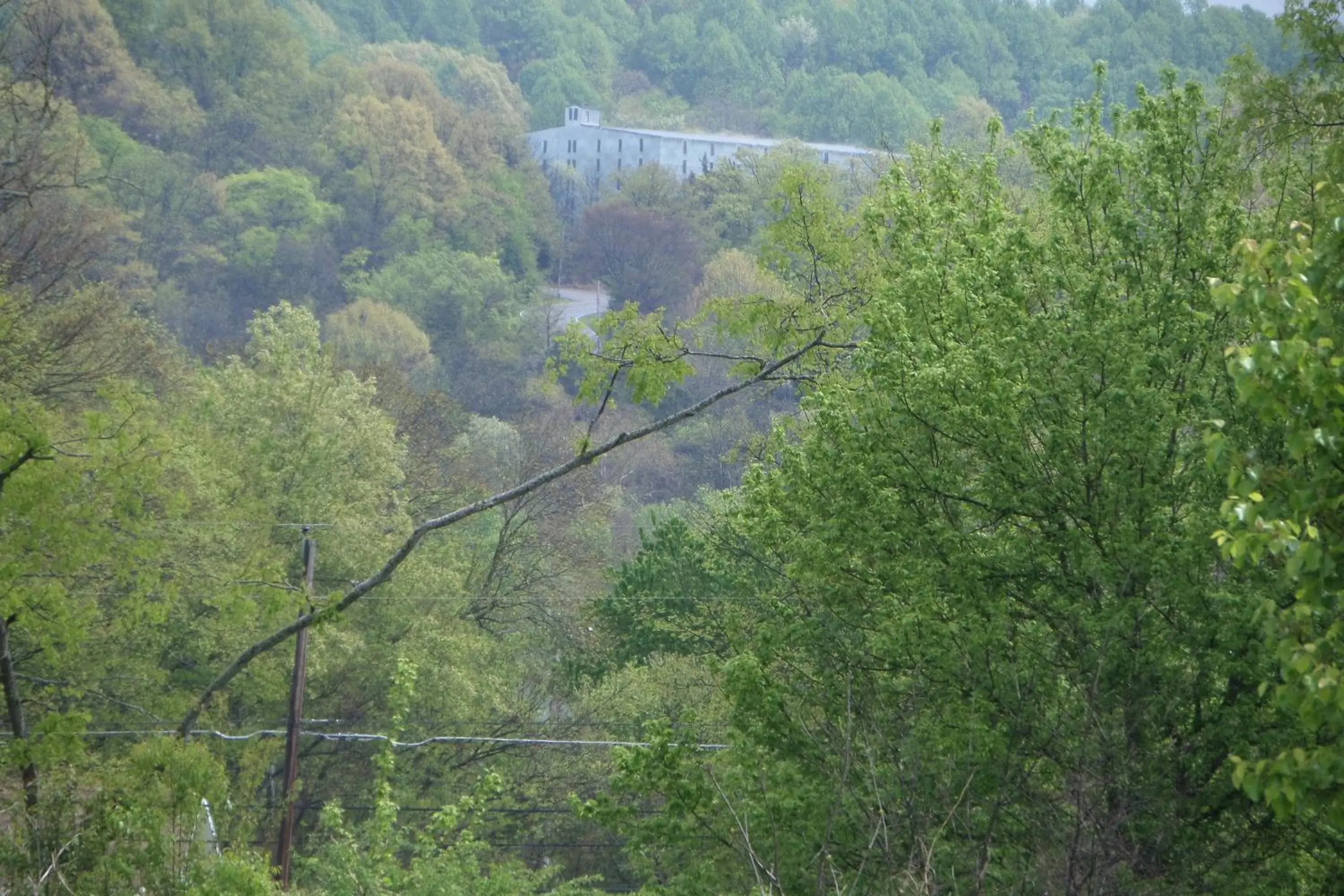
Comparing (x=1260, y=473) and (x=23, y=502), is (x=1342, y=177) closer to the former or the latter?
(x=1260, y=473)

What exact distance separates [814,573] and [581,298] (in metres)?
88.4

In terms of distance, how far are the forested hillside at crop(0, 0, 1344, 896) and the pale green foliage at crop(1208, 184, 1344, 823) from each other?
22 millimetres

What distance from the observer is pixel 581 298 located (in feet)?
327

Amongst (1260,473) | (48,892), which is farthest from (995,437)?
(48,892)

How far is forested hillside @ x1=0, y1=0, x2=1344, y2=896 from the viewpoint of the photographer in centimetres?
755

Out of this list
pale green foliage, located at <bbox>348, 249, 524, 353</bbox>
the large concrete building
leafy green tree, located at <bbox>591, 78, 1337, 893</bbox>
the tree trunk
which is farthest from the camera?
the large concrete building

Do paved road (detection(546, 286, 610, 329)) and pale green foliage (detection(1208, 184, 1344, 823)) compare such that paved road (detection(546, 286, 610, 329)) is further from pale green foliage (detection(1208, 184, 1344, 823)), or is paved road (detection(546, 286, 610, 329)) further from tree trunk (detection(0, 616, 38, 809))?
pale green foliage (detection(1208, 184, 1344, 823))

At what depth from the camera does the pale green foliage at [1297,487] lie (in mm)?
4715

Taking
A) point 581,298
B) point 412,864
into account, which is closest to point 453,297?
point 581,298

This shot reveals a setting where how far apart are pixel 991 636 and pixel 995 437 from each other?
152 cm

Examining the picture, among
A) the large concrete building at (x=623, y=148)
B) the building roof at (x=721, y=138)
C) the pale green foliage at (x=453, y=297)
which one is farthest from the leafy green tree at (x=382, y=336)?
the building roof at (x=721, y=138)

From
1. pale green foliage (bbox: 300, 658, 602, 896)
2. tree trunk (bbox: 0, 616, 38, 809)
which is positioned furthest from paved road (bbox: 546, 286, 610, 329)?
tree trunk (bbox: 0, 616, 38, 809)

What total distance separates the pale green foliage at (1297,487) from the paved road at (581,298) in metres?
89.0

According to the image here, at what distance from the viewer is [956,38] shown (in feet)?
484
